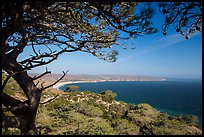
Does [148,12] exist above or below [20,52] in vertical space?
above

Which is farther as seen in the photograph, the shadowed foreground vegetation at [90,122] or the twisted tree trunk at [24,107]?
the shadowed foreground vegetation at [90,122]

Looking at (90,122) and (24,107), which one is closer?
(24,107)

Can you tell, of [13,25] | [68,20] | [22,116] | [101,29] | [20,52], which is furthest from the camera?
[101,29]

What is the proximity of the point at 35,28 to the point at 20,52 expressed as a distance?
95 centimetres

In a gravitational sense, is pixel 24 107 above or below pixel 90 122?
above

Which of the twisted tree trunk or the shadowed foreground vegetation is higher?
the twisted tree trunk

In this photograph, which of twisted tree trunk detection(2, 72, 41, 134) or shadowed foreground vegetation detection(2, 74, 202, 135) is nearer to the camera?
twisted tree trunk detection(2, 72, 41, 134)

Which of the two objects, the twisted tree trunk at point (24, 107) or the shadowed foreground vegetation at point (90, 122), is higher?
the twisted tree trunk at point (24, 107)

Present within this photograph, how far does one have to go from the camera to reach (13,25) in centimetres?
377

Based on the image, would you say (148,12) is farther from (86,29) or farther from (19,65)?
(19,65)

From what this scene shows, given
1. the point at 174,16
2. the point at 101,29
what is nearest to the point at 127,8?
the point at 174,16

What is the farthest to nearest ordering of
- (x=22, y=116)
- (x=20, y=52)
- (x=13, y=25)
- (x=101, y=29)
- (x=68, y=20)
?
(x=101, y=29) → (x=68, y=20) → (x=20, y=52) → (x=22, y=116) → (x=13, y=25)

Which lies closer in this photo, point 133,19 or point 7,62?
point 7,62

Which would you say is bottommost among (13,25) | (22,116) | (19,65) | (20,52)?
(22,116)
